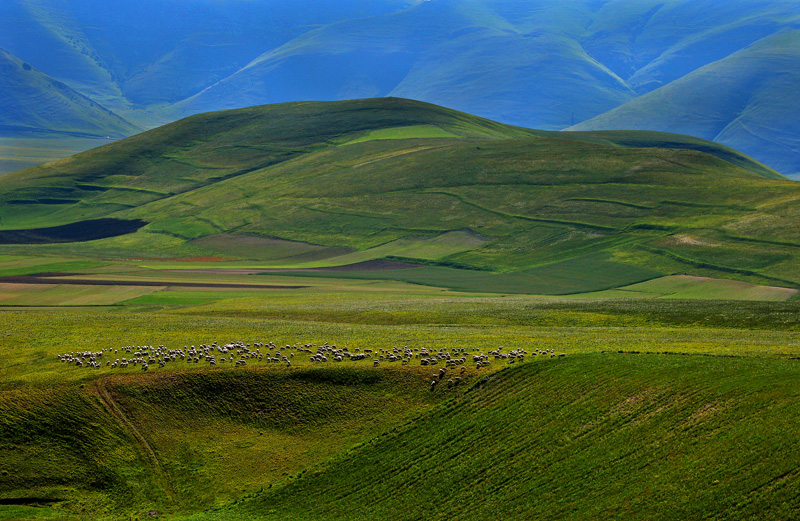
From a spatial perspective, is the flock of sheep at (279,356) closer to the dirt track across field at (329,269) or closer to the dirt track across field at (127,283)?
the dirt track across field at (127,283)

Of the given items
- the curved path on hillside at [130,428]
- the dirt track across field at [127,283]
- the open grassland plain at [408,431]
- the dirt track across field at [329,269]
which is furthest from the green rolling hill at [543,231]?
the curved path on hillside at [130,428]

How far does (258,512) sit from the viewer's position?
40.3 m

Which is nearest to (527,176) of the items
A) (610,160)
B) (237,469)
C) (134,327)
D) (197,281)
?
(610,160)

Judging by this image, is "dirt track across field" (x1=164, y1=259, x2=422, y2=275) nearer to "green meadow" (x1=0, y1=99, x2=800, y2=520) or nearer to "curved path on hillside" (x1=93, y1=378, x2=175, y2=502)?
"green meadow" (x1=0, y1=99, x2=800, y2=520)

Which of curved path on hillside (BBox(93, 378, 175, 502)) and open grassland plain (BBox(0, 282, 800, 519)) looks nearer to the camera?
open grassland plain (BBox(0, 282, 800, 519))

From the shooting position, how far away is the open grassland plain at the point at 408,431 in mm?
34281

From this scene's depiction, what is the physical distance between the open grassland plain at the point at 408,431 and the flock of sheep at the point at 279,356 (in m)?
0.62

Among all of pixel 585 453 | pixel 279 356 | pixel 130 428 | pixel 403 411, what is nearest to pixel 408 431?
pixel 403 411

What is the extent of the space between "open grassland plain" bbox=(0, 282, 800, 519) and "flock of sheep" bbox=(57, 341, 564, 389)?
62cm

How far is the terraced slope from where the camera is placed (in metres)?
32.1

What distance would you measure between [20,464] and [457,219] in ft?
454

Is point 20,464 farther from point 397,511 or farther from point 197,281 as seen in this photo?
point 197,281

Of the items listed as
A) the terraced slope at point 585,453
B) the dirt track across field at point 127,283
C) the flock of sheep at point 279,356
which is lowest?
the terraced slope at point 585,453

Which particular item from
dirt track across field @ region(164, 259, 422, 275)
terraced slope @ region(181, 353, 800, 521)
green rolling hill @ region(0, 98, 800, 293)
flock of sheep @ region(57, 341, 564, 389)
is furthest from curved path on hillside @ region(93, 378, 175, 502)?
dirt track across field @ region(164, 259, 422, 275)
